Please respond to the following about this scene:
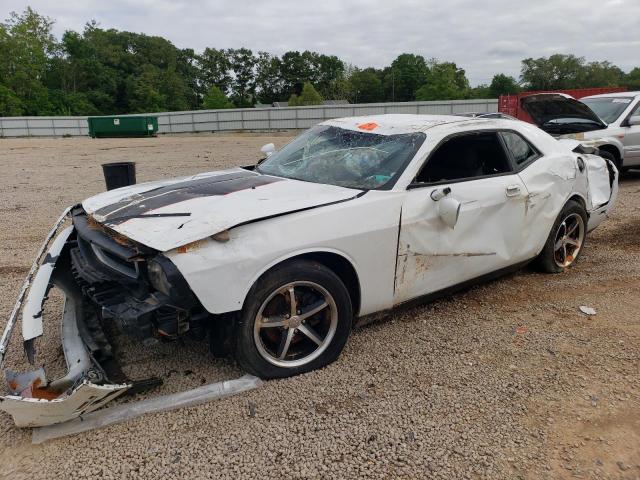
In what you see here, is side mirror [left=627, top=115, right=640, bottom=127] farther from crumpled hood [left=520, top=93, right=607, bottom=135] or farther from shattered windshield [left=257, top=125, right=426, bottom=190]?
shattered windshield [left=257, top=125, right=426, bottom=190]

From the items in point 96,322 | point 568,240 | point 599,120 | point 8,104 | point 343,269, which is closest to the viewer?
point 343,269

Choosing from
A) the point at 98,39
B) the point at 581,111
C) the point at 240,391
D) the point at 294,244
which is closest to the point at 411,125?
the point at 294,244

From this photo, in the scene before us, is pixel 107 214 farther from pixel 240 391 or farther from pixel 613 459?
pixel 613 459

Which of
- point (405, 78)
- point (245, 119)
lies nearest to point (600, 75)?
point (405, 78)

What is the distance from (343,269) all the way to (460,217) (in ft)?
3.38

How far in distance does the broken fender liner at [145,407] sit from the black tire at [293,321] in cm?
13

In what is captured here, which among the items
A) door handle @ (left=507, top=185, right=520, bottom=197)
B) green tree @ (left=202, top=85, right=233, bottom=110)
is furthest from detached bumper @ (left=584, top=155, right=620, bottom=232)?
green tree @ (left=202, top=85, right=233, bottom=110)

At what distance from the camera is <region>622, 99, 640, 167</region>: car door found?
9055mm

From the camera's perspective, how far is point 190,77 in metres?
96.2

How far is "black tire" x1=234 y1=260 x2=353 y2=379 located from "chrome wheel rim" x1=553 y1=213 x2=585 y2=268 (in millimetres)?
2736

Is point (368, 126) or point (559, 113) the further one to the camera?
point (559, 113)

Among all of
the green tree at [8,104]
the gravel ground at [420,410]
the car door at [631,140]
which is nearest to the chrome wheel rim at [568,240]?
the gravel ground at [420,410]

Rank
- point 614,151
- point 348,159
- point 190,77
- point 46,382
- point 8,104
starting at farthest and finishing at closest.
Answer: point 190,77
point 8,104
point 614,151
point 348,159
point 46,382

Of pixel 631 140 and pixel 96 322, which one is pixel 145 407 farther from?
pixel 631 140
